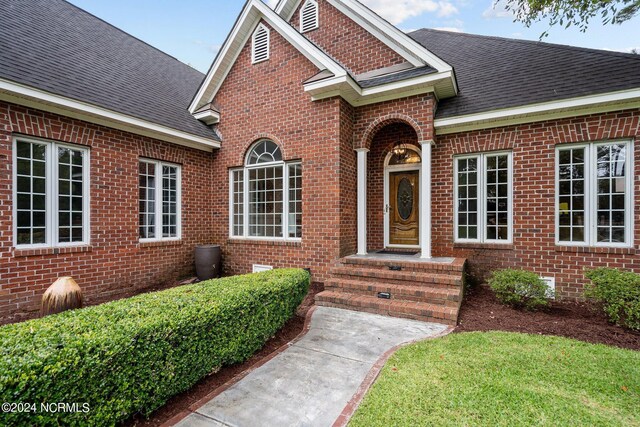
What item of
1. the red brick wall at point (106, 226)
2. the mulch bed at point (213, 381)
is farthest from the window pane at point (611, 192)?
the red brick wall at point (106, 226)

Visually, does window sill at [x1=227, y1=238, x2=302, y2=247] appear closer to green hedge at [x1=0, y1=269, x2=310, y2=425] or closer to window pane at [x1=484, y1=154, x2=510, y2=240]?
green hedge at [x1=0, y1=269, x2=310, y2=425]

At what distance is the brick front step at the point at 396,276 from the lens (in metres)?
5.49

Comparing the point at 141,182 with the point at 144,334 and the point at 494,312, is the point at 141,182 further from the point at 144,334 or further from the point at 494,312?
the point at 494,312

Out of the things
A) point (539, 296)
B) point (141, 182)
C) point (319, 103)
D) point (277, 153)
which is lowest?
point (539, 296)

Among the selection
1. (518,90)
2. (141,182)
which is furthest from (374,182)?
(141,182)

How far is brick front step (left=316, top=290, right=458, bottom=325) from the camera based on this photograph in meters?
4.90

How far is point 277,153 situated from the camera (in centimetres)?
789

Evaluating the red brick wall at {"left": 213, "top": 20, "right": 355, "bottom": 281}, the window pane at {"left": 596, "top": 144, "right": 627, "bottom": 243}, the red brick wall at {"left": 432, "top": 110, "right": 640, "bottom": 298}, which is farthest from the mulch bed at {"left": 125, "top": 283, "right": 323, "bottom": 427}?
the window pane at {"left": 596, "top": 144, "right": 627, "bottom": 243}

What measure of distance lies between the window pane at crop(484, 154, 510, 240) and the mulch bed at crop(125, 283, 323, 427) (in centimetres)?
476

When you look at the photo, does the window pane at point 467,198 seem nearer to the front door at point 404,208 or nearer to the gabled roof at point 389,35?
the front door at point 404,208

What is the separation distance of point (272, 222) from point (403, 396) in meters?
5.68

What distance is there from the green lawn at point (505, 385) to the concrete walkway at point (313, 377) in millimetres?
326

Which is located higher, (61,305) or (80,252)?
(80,252)

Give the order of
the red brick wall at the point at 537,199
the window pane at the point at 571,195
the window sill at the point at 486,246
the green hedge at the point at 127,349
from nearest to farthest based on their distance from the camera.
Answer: the green hedge at the point at 127,349, the red brick wall at the point at 537,199, the window pane at the point at 571,195, the window sill at the point at 486,246
